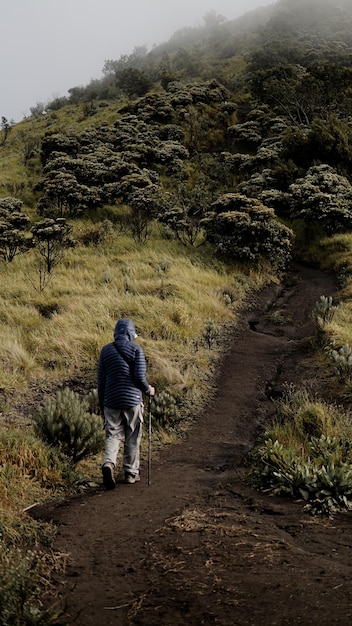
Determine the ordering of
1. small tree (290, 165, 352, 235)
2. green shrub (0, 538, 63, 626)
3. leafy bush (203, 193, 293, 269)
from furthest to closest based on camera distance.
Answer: small tree (290, 165, 352, 235)
leafy bush (203, 193, 293, 269)
green shrub (0, 538, 63, 626)

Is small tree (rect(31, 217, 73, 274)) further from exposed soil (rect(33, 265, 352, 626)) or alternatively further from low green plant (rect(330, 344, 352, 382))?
exposed soil (rect(33, 265, 352, 626))

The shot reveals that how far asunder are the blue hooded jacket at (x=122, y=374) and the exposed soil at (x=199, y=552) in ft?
3.16

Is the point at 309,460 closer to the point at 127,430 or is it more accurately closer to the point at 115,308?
the point at 127,430

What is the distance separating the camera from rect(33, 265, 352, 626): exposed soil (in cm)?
282

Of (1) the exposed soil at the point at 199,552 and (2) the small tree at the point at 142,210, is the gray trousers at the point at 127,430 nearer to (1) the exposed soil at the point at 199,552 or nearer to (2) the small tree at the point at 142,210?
(1) the exposed soil at the point at 199,552

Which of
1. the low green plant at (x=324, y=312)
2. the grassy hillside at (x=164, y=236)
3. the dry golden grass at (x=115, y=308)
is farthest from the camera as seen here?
the low green plant at (x=324, y=312)

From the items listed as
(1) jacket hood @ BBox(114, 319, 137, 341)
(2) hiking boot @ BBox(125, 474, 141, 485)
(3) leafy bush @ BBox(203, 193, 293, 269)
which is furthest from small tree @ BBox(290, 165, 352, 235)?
(2) hiking boot @ BBox(125, 474, 141, 485)

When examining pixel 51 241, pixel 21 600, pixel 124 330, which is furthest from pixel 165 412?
pixel 51 241

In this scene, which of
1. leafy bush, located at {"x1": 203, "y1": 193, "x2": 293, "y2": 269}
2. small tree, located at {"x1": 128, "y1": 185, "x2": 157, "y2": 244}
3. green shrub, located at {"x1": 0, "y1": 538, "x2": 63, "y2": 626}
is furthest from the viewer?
small tree, located at {"x1": 128, "y1": 185, "x2": 157, "y2": 244}

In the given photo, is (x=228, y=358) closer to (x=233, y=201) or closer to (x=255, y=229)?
(x=255, y=229)

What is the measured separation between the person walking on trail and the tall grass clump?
139 centimetres

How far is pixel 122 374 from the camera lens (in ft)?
18.5

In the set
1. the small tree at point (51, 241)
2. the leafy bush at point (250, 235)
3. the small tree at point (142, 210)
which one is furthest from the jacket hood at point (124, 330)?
the small tree at point (142, 210)

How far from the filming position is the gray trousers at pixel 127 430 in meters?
5.54
